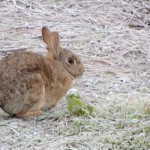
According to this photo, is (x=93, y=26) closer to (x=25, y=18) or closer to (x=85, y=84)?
(x=25, y=18)

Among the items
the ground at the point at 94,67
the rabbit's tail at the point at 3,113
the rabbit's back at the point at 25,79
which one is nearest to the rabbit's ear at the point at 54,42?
the rabbit's back at the point at 25,79

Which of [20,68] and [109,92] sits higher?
[20,68]

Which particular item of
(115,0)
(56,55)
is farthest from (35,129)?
(115,0)

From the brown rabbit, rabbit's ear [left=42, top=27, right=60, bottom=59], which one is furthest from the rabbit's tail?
rabbit's ear [left=42, top=27, right=60, bottom=59]

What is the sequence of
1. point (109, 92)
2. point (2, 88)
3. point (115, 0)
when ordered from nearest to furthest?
1. point (2, 88)
2. point (109, 92)
3. point (115, 0)

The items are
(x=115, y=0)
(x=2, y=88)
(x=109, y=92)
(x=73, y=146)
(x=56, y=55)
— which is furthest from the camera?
(x=115, y=0)

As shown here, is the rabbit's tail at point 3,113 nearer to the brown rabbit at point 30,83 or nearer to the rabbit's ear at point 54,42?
the brown rabbit at point 30,83
